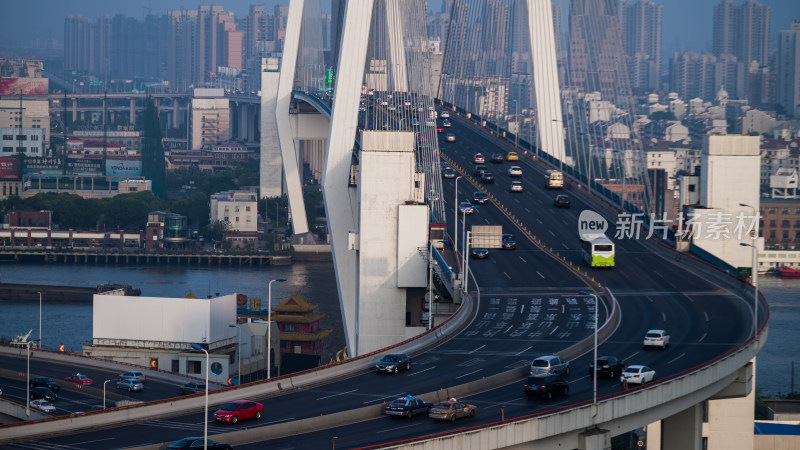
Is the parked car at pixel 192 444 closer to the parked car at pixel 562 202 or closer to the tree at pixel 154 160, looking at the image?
the parked car at pixel 562 202

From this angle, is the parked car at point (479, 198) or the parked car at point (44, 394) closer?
the parked car at point (44, 394)

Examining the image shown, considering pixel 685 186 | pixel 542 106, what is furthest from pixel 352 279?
pixel 542 106

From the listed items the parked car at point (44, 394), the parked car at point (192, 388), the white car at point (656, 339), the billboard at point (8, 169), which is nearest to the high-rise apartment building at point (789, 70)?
the billboard at point (8, 169)

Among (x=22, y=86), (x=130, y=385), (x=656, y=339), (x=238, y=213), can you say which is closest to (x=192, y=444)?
(x=656, y=339)

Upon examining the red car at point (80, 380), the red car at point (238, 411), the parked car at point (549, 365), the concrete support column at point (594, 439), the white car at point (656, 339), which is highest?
the white car at point (656, 339)

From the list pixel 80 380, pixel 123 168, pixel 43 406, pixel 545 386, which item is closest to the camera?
pixel 545 386

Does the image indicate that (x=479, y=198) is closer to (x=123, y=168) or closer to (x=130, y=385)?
(x=130, y=385)

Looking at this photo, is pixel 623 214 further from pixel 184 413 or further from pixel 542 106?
pixel 184 413
